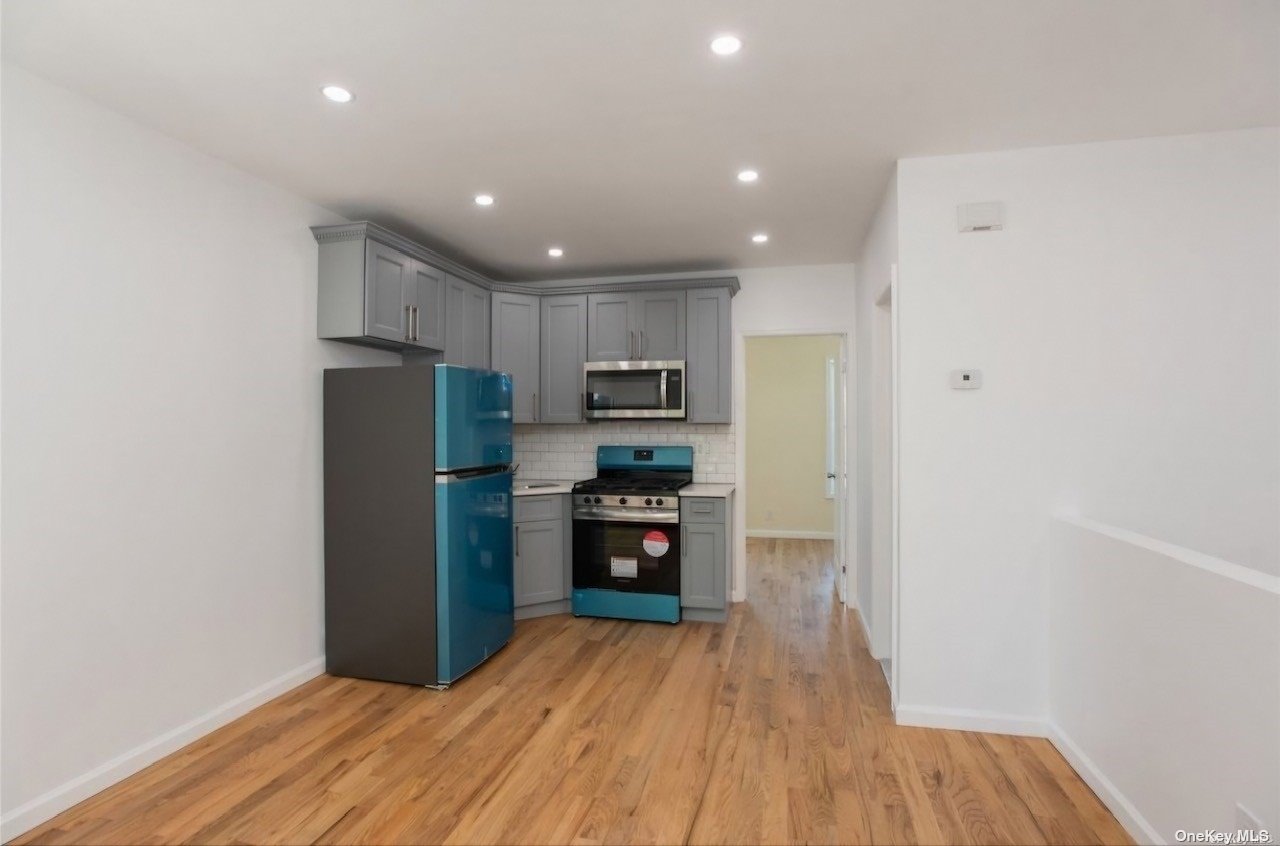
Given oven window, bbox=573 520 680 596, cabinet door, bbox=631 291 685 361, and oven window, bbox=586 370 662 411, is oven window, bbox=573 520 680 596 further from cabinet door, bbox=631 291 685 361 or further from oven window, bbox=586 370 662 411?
cabinet door, bbox=631 291 685 361

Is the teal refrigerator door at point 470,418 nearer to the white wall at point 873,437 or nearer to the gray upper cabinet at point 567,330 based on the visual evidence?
the gray upper cabinet at point 567,330

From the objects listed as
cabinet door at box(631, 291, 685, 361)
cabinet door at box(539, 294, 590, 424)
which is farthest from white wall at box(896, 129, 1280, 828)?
cabinet door at box(539, 294, 590, 424)

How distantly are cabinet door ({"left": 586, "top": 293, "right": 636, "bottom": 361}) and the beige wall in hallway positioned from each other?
9.35 ft

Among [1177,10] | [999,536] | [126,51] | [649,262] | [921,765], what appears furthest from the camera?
[649,262]

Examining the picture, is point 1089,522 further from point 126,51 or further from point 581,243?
point 126,51

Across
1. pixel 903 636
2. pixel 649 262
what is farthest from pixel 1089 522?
pixel 649 262

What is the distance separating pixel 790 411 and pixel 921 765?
16.6 feet

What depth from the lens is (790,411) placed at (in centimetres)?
716

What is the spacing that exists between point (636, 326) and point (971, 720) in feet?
10.4

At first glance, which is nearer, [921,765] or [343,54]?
[343,54]

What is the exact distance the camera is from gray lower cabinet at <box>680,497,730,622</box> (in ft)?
13.5

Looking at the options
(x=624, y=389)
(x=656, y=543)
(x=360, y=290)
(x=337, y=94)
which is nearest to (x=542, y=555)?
(x=656, y=543)

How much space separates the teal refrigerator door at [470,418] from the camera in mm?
3113

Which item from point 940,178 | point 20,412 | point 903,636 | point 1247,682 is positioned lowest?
point 903,636
